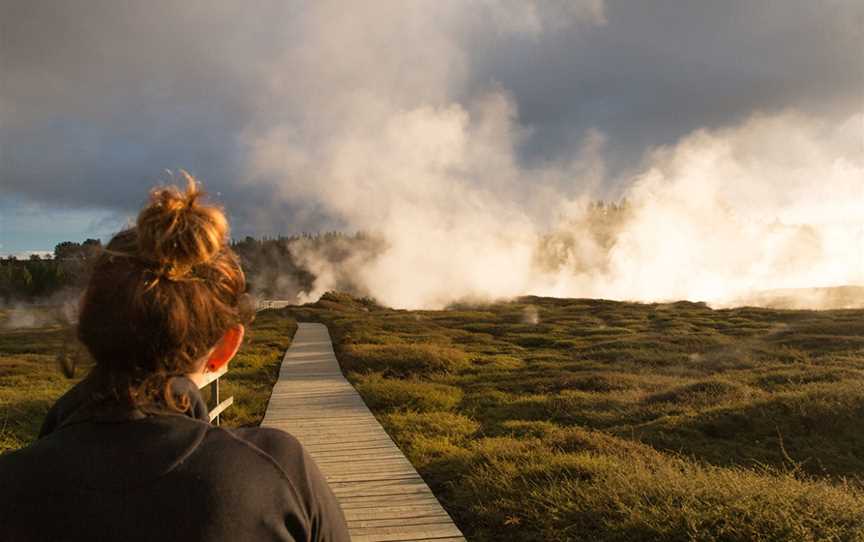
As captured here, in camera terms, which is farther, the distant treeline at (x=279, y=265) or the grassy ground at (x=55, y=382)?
the distant treeline at (x=279, y=265)

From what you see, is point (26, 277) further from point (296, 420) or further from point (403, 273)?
point (296, 420)

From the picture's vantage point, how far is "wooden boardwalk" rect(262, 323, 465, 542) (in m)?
6.13

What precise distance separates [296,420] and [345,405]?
1763 mm

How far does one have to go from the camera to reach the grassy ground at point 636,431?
18.3 ft

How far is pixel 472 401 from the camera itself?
14836mm

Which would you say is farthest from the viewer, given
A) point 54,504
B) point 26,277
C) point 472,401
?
point 26,277

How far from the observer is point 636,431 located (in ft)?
38.0

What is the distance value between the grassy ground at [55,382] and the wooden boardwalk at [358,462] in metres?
0.67

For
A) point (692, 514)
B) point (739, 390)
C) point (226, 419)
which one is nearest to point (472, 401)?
point (226, 419)

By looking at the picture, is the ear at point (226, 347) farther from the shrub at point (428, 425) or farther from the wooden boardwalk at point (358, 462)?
the shrub at point (428, 425)

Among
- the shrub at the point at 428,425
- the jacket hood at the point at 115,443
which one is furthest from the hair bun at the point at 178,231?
the shrub at the point at 428,425

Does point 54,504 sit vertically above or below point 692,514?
above

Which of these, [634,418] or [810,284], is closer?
[634,418]

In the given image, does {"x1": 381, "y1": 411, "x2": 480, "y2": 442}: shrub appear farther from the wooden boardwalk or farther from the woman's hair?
the woman's hair
